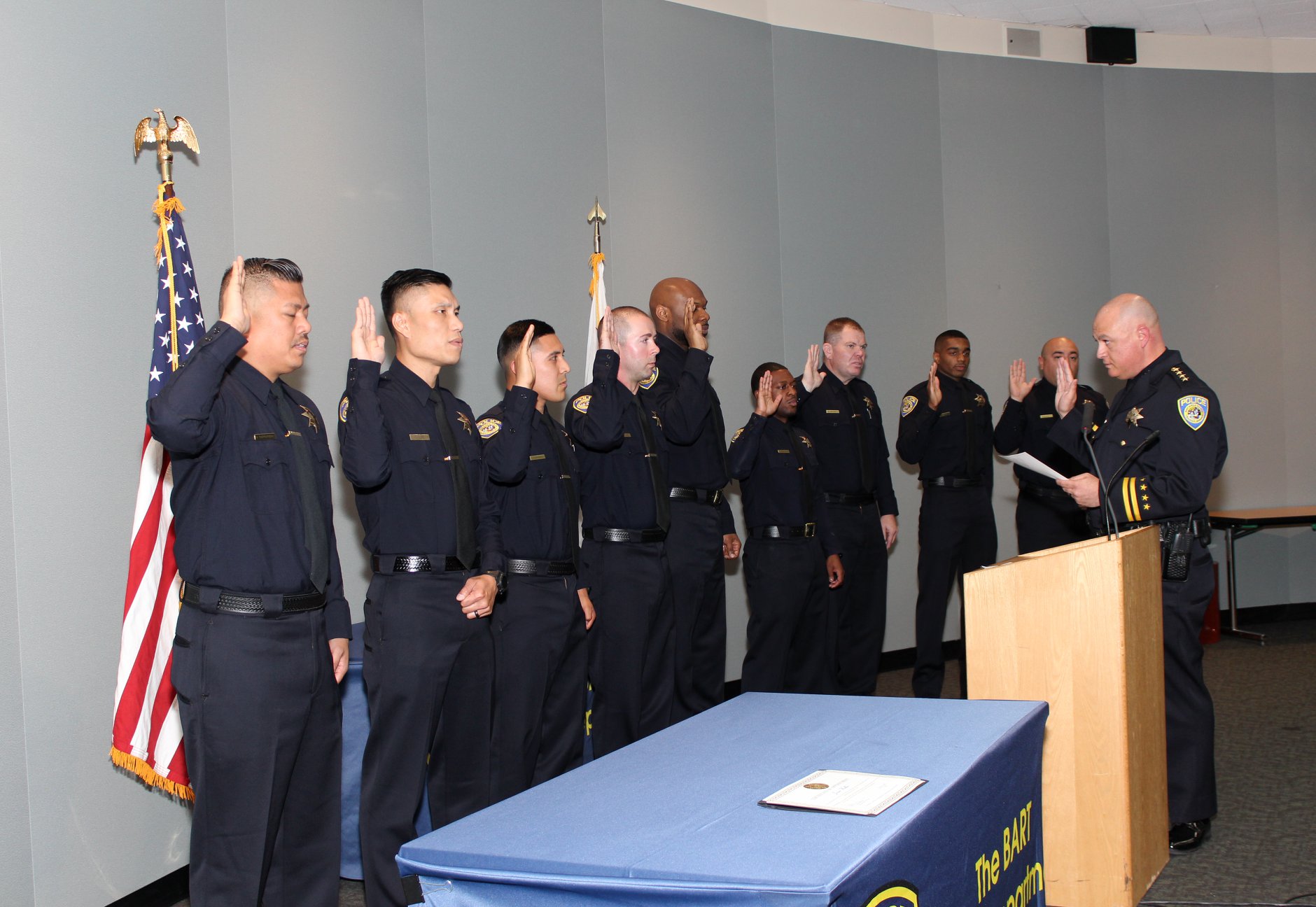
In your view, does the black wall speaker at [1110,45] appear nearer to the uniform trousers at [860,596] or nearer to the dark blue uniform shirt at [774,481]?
the uniform trousers at [860,596]

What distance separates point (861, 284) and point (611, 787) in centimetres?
499

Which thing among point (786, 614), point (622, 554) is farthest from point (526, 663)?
point (786, 614)

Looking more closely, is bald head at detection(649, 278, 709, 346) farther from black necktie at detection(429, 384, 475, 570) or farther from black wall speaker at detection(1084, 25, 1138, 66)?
black wall speaker at detection(1084, 25, 1138, 66)

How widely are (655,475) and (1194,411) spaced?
175 centimetres

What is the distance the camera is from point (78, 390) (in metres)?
2.97

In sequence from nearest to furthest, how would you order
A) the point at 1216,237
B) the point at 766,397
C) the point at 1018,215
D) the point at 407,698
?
the point at 407,698, the point at 766,397, the point at 1018,215, the point at 1216,237

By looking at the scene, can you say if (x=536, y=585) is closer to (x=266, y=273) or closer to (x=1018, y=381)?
(x=266, y=273)

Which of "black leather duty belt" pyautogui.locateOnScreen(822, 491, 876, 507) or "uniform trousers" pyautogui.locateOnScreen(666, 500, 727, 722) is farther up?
"black leather duty belt" pyautogui.locateOnScreen(822, 491, 876, 507)

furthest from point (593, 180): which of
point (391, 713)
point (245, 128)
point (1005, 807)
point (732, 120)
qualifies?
point (1005, 807)

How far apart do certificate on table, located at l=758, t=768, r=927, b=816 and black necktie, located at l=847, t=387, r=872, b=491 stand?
11.3ft

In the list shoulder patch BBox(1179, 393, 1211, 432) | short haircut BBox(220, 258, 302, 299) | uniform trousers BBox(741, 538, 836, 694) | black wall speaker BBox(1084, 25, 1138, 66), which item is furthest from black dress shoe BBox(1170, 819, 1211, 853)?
black wall speaker BBox(1084, 25, 1138, 66)

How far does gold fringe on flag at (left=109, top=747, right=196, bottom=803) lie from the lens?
9.28 feet

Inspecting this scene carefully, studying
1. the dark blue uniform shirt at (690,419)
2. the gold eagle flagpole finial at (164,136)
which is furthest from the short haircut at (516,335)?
the gold eagle flagpole finial at (164,136)

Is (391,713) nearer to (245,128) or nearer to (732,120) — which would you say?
(245,128)
